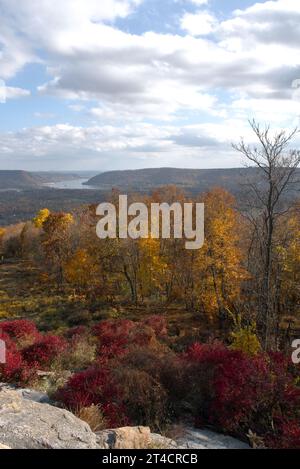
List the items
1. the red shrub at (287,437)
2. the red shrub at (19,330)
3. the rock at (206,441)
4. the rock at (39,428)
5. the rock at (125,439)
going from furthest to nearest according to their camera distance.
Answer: the red shrub at (19,330)
the rock at (206,441)
the red shrub at (287,437)
the rock at (125,439)
the rock at (39,428)

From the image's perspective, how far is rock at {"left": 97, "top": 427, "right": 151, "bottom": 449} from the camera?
6484mm

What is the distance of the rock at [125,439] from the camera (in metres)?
6.48

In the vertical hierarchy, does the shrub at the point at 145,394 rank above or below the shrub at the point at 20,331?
above

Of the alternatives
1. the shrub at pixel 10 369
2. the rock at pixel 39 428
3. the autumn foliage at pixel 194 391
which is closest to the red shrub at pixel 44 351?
the shrub at pixel 10 369

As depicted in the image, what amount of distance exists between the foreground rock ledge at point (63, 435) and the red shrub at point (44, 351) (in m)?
4.04

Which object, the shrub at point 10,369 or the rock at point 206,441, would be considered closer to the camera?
the rock at point 206,441

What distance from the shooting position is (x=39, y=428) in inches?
259

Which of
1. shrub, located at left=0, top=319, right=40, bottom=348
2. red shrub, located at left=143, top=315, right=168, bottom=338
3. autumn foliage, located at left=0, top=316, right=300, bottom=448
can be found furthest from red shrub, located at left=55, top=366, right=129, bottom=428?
red shrub, located at left=143, top=315, right=168, bottom=338

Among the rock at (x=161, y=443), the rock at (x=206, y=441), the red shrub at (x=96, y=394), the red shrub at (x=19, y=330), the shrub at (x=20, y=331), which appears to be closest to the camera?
the rock at (x=161, y=443)

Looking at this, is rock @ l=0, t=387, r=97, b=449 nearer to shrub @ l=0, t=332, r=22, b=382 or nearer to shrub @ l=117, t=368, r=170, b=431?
shrub @ l=117, t=368, r=170, b=431

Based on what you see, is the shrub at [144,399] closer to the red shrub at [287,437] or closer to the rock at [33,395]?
the rock at [33,395]

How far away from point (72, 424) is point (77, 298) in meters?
31.2
